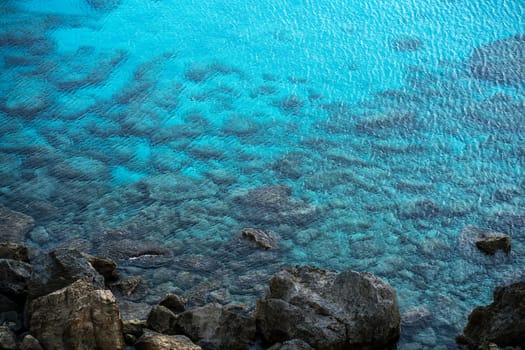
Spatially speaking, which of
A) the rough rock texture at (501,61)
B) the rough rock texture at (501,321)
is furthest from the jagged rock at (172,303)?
the rough rock texture at (501,61)

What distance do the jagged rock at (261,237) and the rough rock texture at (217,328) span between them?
135 cm

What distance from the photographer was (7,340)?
4656mm

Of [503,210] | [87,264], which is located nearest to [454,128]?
[503,210]

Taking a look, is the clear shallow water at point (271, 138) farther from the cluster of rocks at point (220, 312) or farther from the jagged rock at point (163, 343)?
the jagged rock at point (163, 343)

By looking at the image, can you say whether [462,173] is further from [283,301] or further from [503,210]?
[283,301]

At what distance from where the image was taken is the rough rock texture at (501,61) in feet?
30.3

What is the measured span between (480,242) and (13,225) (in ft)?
13.9

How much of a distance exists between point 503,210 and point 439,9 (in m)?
4.44

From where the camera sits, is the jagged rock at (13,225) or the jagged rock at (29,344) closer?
the jagged rock at (29,344)

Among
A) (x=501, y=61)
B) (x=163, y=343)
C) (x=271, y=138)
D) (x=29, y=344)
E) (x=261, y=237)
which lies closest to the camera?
(x=29, y=344)

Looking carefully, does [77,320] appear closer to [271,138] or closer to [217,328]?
[217,328]

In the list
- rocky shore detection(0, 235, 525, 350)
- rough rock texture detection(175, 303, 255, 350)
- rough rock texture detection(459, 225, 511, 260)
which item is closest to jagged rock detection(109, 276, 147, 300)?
rocky shore detection(0, 235, 525, 350)

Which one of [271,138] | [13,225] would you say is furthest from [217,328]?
[271,138]

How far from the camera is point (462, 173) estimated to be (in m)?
7.63
